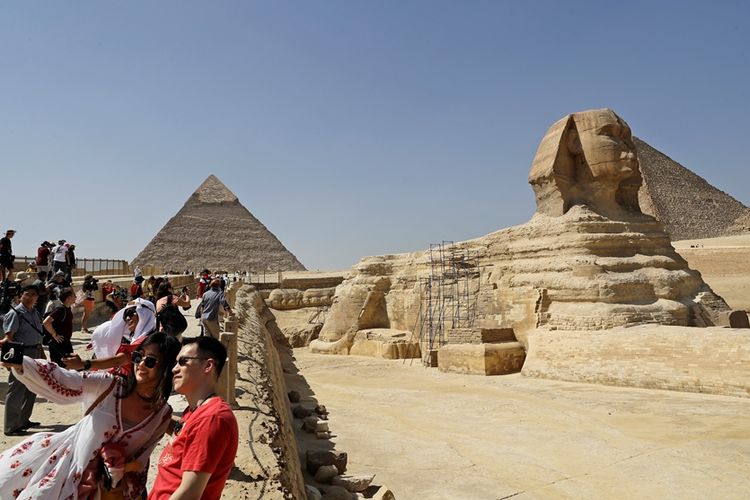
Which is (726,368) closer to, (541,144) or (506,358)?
(506,358)

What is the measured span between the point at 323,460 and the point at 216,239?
70.9 m

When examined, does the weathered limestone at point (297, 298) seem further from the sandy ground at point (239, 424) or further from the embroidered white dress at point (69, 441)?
the embroidered white dress at point (69, 441)

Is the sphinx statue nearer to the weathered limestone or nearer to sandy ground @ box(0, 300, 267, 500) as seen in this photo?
sandy ground @ box(0, 300, 267, 500)

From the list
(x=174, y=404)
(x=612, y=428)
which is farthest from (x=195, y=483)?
(x=612, y=428)

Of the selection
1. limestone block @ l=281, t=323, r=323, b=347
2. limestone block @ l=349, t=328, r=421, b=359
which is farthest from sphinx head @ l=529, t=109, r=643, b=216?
limestone block @ l=281, t=323, r=323, b=347

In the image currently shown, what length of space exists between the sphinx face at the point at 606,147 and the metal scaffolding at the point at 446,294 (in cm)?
374

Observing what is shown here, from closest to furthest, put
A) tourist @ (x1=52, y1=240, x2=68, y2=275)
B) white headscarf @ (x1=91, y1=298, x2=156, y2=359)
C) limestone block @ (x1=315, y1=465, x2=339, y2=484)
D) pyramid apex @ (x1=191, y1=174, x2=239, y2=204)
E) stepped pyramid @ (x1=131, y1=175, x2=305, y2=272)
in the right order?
white headscarf @ (x1=91, y1=298, x2=156, y2=359) → limestone block @ (x1=315, y1=465, x2=339, y2=484) → tourist @ (x1=52, y1=240, x2=68, y2=275) → stepped pyramid @ (x1=131, y1=175, x2=305, y2=272) → pyramid apex @ (x1=191, y1=174, x2=239, y2=204)

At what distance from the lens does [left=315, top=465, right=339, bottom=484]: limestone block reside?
203 inches

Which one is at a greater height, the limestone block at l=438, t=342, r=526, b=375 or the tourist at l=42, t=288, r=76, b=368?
the tourist at l=42, t=288, r=76, b=368

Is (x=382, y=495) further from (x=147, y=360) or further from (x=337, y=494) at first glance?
(x=147, y=360)

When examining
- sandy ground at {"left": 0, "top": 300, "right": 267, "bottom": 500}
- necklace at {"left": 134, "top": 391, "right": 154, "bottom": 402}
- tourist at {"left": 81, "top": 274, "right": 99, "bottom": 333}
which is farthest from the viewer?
tourist at {"left": 81, "top": 274, "right": 99, "bottom": 333}

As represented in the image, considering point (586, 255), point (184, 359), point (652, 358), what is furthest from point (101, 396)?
point (586, 255)

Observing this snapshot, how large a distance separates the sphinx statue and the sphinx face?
2cm

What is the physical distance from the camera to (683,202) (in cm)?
4550
